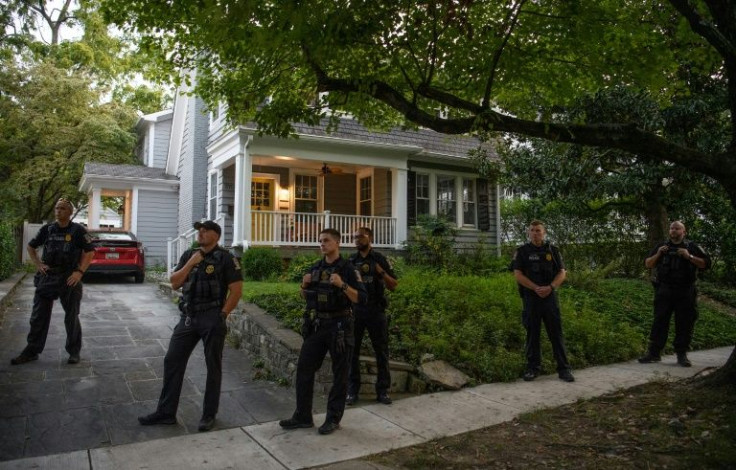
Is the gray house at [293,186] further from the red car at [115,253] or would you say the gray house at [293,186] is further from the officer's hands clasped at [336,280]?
the officer's hands clasped at [336,280]

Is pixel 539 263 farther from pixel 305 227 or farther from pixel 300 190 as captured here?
pixel 300 190

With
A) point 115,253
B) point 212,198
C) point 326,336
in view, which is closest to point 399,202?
point 212,198

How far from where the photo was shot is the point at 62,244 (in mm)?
6391

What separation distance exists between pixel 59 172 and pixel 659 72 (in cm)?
2136

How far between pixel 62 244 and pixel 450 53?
5289mm

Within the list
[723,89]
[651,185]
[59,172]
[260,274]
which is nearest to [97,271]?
[260,274]

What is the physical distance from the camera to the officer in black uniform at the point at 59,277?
630 cm

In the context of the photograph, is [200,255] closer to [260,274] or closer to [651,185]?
[260,274]

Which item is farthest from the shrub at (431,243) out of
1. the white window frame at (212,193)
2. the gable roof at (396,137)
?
the white window frame at (212,193)

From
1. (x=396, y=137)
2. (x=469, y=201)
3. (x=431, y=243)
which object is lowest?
(x=431, y=243)

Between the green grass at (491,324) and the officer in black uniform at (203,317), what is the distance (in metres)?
2.09

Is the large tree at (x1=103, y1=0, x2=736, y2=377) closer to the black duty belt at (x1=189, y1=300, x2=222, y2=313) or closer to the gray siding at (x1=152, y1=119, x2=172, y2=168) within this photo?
the black duty belt at (x1=189, y1=300, x2=222, y2=313)

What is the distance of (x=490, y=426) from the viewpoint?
482cm

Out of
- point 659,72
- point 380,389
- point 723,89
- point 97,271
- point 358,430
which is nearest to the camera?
point 358,430
